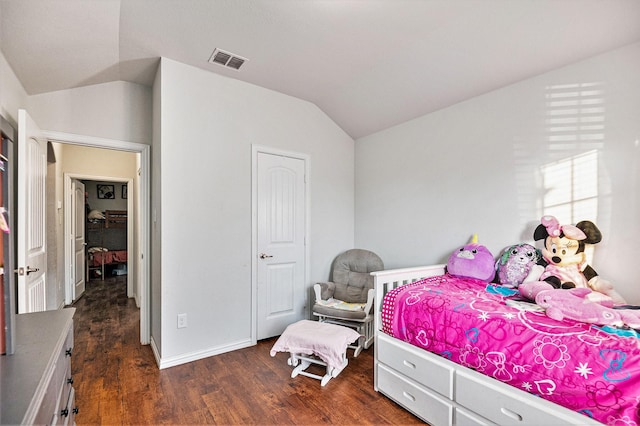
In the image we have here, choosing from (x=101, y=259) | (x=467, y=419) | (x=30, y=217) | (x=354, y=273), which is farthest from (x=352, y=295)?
(x=101, y=259)

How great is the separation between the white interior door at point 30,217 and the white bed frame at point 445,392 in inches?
91.3

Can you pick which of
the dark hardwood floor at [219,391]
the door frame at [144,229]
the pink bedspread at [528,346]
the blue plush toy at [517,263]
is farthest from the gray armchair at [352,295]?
the door frame at [144,229]

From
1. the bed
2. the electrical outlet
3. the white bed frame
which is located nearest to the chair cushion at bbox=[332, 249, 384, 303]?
the white bed frame

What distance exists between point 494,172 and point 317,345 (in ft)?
6.50

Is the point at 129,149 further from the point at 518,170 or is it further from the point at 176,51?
the point at 518,170

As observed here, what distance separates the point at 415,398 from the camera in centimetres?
197

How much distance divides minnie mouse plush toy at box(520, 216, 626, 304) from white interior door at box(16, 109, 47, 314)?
10.5 feet

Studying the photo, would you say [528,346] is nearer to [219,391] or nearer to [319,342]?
[319,342]

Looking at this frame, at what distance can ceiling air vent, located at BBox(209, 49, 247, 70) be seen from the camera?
2580 millimetres

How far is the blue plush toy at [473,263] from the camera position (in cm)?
244

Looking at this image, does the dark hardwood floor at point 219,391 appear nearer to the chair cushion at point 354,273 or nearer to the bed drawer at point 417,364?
the bed drawer at point 417,364

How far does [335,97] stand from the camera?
3434 mm

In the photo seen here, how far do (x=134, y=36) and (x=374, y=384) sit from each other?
3.05m

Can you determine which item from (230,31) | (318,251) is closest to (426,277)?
(318,251)
